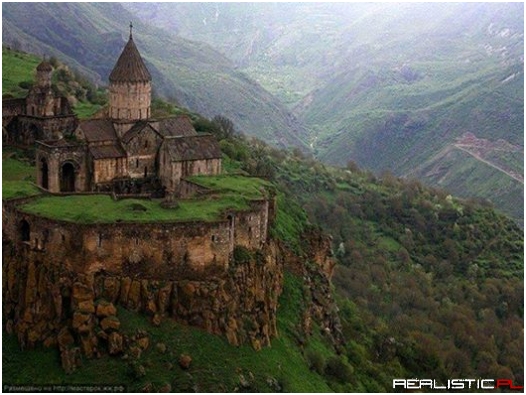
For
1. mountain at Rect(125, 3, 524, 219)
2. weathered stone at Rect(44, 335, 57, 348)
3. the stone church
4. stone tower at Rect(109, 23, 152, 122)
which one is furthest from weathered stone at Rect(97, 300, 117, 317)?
mountain at Rect(125, 3, 524, 219)

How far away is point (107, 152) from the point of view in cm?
4088

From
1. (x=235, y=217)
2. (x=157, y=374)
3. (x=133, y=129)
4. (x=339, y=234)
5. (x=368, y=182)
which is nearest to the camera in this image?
(x=157, y=374)

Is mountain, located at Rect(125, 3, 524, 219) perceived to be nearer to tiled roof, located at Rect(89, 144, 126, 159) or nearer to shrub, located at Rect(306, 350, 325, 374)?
tiled roof, located at Rect(89, 144, 126, 159)

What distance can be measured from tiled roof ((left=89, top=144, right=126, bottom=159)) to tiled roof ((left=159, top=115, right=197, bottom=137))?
2298mm

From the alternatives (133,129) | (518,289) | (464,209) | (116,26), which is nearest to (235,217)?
(133,129)

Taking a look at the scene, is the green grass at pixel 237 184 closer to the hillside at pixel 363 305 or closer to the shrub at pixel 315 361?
the hillside at pixel 363 305

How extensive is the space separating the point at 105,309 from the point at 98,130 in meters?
12.3

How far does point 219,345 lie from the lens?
32.7m

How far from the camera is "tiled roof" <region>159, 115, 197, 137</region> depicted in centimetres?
4312

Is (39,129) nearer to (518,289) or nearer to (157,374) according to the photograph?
(157,374)

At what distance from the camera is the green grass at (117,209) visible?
3266cm

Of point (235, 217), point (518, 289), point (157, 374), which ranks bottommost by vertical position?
point (518, 289)

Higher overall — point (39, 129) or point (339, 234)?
point (39, 129)

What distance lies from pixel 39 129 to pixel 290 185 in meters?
28.3
